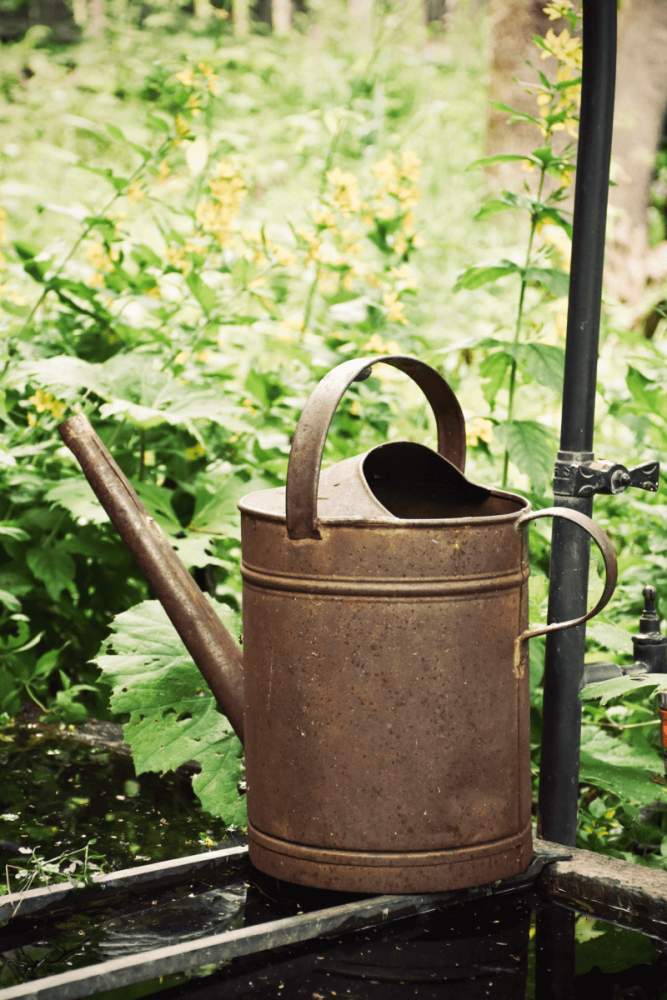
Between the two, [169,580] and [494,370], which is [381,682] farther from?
[494,370]

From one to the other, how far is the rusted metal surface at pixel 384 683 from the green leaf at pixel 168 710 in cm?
28

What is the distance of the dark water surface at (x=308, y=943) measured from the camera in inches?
43.3

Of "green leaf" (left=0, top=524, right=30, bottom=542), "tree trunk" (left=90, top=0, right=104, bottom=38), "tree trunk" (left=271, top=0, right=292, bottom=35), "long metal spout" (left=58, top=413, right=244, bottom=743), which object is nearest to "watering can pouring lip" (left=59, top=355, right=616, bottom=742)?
"long metal spout" (left=58, top=413, right=244, bottom=743)

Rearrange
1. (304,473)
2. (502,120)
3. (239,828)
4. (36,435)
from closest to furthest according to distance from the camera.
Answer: (304,473), (239,828), (36,435), (502,120)

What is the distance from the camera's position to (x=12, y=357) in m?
2.24

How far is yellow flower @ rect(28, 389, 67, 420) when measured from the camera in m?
2.10

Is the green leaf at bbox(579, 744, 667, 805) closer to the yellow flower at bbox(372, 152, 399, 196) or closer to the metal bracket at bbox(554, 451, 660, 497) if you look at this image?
the metal bracket at bbox(554, 451, 660, 497)

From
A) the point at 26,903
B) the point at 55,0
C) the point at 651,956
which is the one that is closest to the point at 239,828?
the point at 26,903

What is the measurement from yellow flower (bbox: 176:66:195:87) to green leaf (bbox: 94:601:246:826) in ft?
4.42

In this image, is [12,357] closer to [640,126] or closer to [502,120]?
[502,120]

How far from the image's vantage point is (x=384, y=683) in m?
1.19

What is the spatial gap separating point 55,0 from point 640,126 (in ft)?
24.4

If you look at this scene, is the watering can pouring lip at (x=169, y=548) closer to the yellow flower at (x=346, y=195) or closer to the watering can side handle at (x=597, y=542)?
the watering can side handle at (x=597, y=542)

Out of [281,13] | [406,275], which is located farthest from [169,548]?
[281,13]
